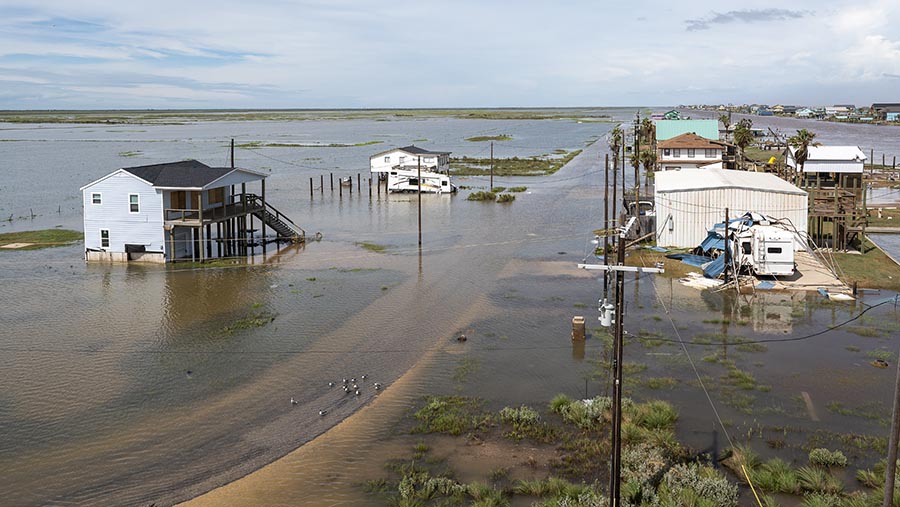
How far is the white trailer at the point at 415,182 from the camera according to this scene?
68.0 metres

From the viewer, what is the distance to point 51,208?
58.5 metres

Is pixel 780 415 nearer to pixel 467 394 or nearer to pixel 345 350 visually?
pixel 467 394

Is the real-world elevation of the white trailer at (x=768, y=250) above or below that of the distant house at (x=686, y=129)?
below

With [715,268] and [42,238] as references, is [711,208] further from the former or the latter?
[42,238]

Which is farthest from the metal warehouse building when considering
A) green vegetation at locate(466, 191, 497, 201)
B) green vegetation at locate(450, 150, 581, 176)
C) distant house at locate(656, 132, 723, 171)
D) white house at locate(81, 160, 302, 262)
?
green vegetation at locate(450, 150, 581, 176)

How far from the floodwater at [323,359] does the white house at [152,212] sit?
159 centimetres

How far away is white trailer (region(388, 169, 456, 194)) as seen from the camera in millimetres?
68000

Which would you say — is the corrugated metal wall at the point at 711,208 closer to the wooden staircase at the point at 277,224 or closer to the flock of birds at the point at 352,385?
the wooden staircase at the point at 277,224

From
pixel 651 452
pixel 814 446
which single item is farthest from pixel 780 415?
pixel 651 452

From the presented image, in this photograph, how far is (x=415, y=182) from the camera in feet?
227

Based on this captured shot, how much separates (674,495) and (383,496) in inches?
220

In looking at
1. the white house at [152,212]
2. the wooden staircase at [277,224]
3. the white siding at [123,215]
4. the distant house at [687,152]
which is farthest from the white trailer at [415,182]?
the white siding at [123,215]

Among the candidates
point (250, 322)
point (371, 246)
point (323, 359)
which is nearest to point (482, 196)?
point (371, 246)

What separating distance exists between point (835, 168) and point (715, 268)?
19542 millimetres
